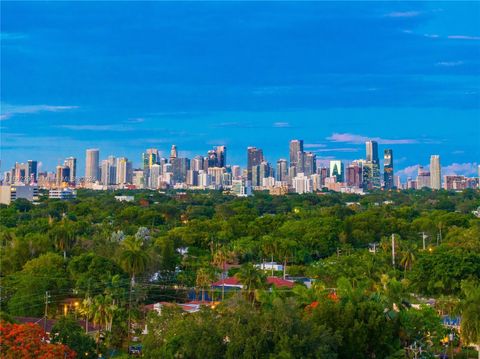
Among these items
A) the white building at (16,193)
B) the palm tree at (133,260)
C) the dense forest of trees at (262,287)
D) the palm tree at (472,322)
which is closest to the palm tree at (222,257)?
the dense forest of trees at (262,287)

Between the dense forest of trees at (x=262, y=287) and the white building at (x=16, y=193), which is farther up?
the white building at (x=16, y=193)

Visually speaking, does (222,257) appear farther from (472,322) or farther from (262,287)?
(472,322)

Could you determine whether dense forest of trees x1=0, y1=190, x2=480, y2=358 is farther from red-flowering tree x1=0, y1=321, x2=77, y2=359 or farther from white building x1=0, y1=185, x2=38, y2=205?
white building x1=0, y1=185, x2=38, y2=205

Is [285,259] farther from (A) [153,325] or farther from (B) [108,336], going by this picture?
(A) [153,325]

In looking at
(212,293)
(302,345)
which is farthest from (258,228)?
(302,345)

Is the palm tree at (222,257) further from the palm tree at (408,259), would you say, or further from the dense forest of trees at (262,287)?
the palm tree at (408,259)

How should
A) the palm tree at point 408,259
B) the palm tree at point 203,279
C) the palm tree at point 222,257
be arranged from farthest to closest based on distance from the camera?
1. the palm tree at point 222,257
2. the palm tree at point 408,259
3. the palm tree at point 203,279

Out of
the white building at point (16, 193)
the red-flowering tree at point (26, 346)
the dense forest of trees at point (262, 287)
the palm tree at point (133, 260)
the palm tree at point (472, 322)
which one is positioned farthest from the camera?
the white building at point (16, 193)
